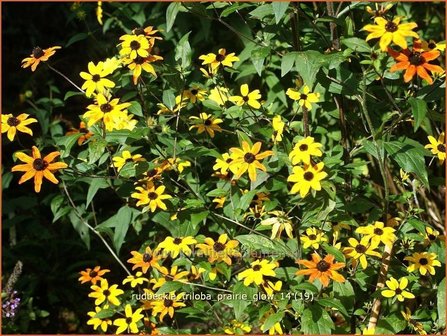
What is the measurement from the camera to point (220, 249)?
1.67 metres

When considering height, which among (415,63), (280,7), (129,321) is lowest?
(129,321)

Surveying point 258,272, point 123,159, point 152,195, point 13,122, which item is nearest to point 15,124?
point 13,122

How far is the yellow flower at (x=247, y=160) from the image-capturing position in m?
1.53

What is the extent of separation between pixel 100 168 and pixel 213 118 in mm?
375

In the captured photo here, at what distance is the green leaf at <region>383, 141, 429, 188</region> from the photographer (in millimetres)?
1507

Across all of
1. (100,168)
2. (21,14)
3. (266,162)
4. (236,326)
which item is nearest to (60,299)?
(100,168)

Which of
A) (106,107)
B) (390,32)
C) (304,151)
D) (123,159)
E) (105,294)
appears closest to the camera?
(390,32)

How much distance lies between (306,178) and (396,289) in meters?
0.39

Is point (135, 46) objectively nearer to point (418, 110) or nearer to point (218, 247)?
point (218, 247)

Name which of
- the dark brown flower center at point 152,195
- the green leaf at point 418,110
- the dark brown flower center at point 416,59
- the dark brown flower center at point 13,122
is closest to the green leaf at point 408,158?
the green leaf at point 418,110

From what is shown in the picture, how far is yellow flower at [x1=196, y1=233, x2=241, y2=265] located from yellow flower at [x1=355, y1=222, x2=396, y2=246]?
0.32 m

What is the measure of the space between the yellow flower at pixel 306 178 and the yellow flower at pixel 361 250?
9.2 inches

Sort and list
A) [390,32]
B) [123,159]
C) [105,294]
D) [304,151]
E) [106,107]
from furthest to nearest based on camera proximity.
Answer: [105,294] → [123,159] → [106,107] → [304,151] → [390,32]

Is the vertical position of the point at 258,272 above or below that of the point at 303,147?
below
